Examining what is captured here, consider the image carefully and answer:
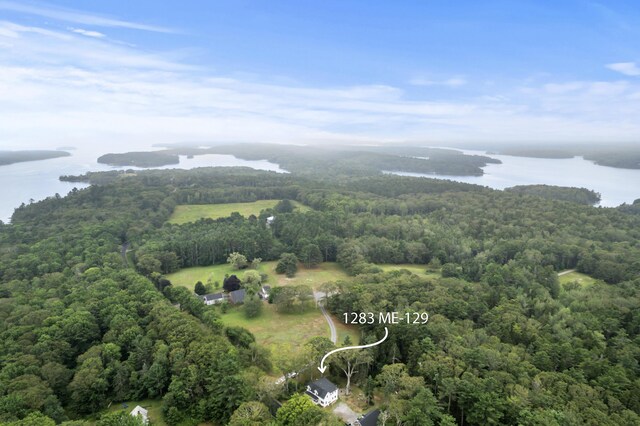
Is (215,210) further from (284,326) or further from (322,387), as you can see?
(322,387)

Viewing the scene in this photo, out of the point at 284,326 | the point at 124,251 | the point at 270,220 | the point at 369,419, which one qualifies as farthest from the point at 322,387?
the point at 270,220

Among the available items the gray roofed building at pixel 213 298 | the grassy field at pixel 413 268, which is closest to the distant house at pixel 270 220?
the grassy field at pixel 413 268

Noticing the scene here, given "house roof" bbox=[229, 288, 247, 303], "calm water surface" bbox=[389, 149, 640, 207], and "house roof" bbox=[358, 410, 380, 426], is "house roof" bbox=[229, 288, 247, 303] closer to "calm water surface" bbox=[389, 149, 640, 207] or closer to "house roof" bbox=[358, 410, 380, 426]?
"house roof" bbox=[358, 410, 380, 426]

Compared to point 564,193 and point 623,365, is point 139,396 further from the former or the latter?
point 564,193

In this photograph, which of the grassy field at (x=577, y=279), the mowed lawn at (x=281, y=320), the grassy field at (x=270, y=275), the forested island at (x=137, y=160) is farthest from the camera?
the forested island at (x=137, y=160)

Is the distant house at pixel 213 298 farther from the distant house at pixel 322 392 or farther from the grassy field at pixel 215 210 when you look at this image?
the grassy field at pixel 215 210

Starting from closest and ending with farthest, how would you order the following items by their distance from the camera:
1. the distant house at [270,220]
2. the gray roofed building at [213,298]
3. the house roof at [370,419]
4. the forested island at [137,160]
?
1. the house roof at [370,419]
2. the gray roofed building at [213,298]
3. the distant house at [270,220]
4. the forested island at [137,160]
